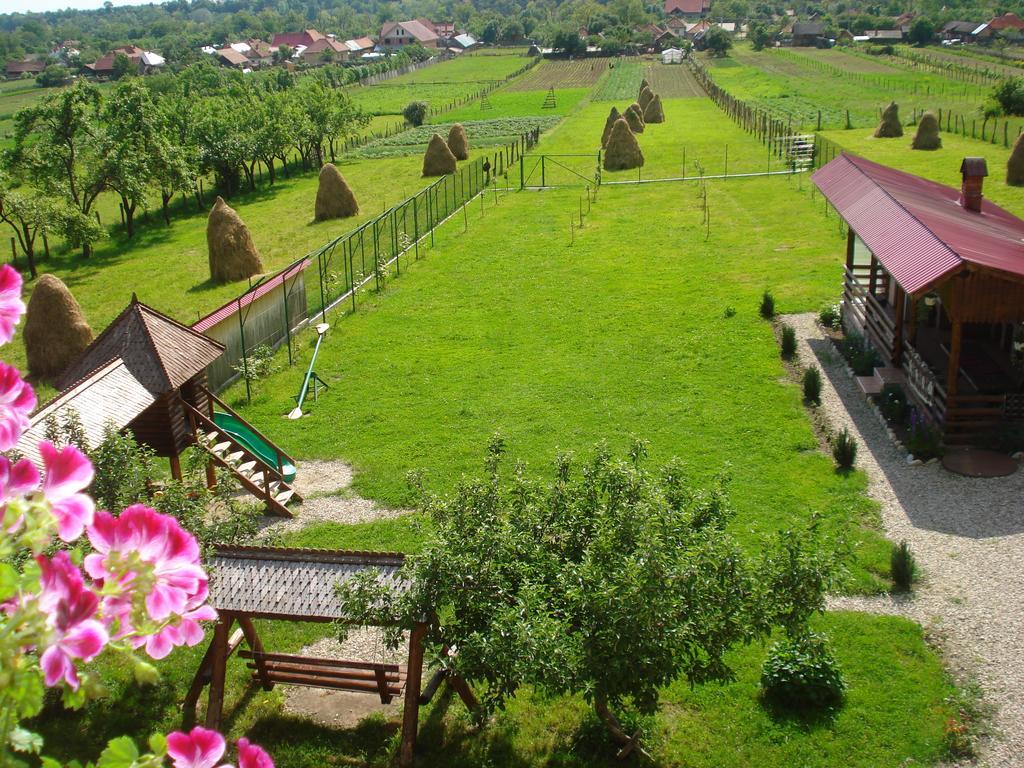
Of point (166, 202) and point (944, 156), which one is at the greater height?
point (944, 156)

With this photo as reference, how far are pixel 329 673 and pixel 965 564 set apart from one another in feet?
29.2

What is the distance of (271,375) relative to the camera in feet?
77.9

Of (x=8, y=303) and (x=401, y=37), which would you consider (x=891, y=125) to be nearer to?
(x=8, y=303)

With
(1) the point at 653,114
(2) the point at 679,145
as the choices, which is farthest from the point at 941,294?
(1) the point at 653,114

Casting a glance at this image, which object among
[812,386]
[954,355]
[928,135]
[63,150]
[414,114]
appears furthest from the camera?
[414,114]

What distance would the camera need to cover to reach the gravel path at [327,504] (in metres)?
16.8

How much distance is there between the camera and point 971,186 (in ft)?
71.6

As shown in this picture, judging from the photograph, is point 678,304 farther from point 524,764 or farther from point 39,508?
point 39,508

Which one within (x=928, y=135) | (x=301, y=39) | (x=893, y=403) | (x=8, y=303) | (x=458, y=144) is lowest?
(x=893, y=403)

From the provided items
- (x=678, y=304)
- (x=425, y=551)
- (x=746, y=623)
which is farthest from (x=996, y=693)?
(x=678, y=304)

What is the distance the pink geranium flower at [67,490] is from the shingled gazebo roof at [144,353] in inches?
530

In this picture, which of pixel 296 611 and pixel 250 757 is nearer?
pixel 250 757

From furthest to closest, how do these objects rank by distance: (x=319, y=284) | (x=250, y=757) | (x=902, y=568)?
(x=319, y=284) < (x=902, y=568) < (x=250, y=757)

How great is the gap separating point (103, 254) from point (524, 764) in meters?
34.2
